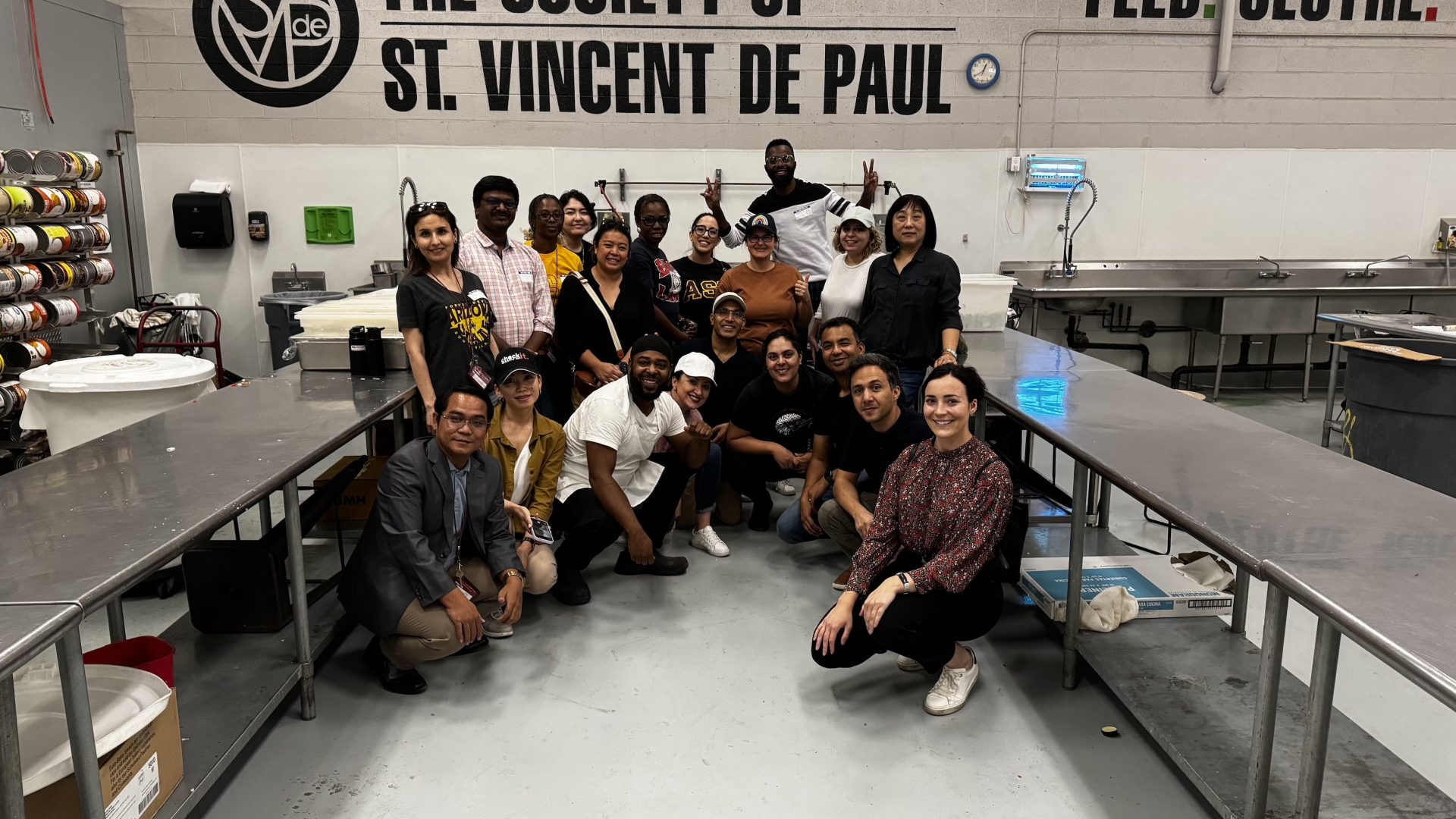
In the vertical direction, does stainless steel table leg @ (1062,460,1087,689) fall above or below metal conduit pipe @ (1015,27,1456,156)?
below

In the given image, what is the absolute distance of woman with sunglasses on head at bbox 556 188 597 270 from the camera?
12.9 feet

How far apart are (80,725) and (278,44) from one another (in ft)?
18.6

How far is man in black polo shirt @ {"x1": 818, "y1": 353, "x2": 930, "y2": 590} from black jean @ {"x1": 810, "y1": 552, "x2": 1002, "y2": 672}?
16.1 inches

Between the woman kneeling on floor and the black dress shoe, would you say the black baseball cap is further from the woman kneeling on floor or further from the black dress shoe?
the woman kneeling on floor

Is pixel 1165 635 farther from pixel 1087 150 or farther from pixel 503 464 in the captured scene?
pixel 1087 150

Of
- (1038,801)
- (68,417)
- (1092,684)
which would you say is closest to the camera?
(1038,801)

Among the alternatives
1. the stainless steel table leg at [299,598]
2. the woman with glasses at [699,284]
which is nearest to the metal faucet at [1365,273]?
the woman with glasses at [699,284]

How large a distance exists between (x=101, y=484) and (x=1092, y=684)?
2.56 metres

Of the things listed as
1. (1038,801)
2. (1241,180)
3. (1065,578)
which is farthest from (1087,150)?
(1038,801)

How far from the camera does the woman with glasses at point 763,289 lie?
13.0 feet

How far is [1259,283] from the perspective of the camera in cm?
666

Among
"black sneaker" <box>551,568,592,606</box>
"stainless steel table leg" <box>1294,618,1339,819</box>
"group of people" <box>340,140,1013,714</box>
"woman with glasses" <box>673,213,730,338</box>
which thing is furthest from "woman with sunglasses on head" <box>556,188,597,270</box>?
"stainless steel table leg" <box>1294,618,1339,819</box>

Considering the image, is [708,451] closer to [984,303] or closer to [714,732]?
[714,732]

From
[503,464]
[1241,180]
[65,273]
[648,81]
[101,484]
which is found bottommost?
[503,464]
